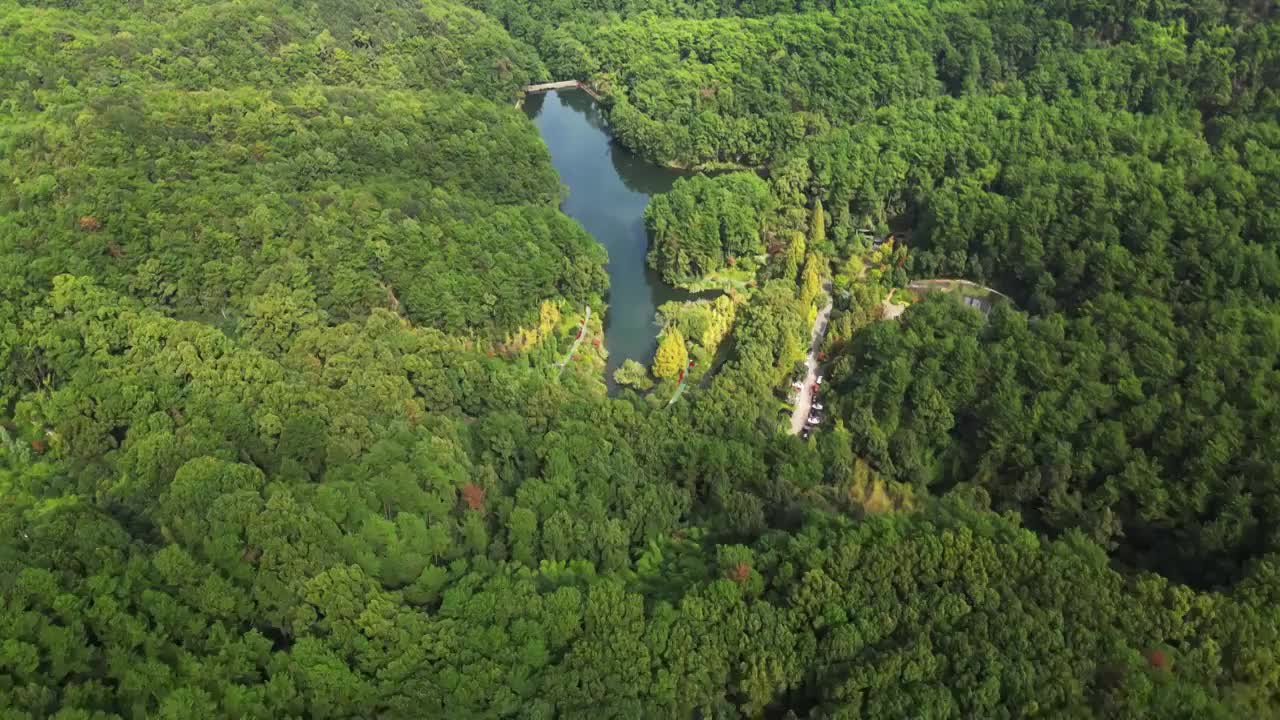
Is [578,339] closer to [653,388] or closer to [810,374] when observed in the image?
[653,388]

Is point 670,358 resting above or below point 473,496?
below

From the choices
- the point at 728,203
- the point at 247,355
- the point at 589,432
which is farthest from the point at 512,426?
the point at 728,203

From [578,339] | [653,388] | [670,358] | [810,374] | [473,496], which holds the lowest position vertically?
[653,388]

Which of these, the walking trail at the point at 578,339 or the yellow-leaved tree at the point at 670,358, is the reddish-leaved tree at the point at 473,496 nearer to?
the walking trail at the point at 578,339

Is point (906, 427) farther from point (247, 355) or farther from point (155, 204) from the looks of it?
point (155, 204)

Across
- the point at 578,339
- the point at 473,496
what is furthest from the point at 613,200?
the point at 473,496

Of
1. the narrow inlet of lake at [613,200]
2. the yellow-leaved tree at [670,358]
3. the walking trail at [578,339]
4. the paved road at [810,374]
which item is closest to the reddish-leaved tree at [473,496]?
the walking trail at [578,339]
